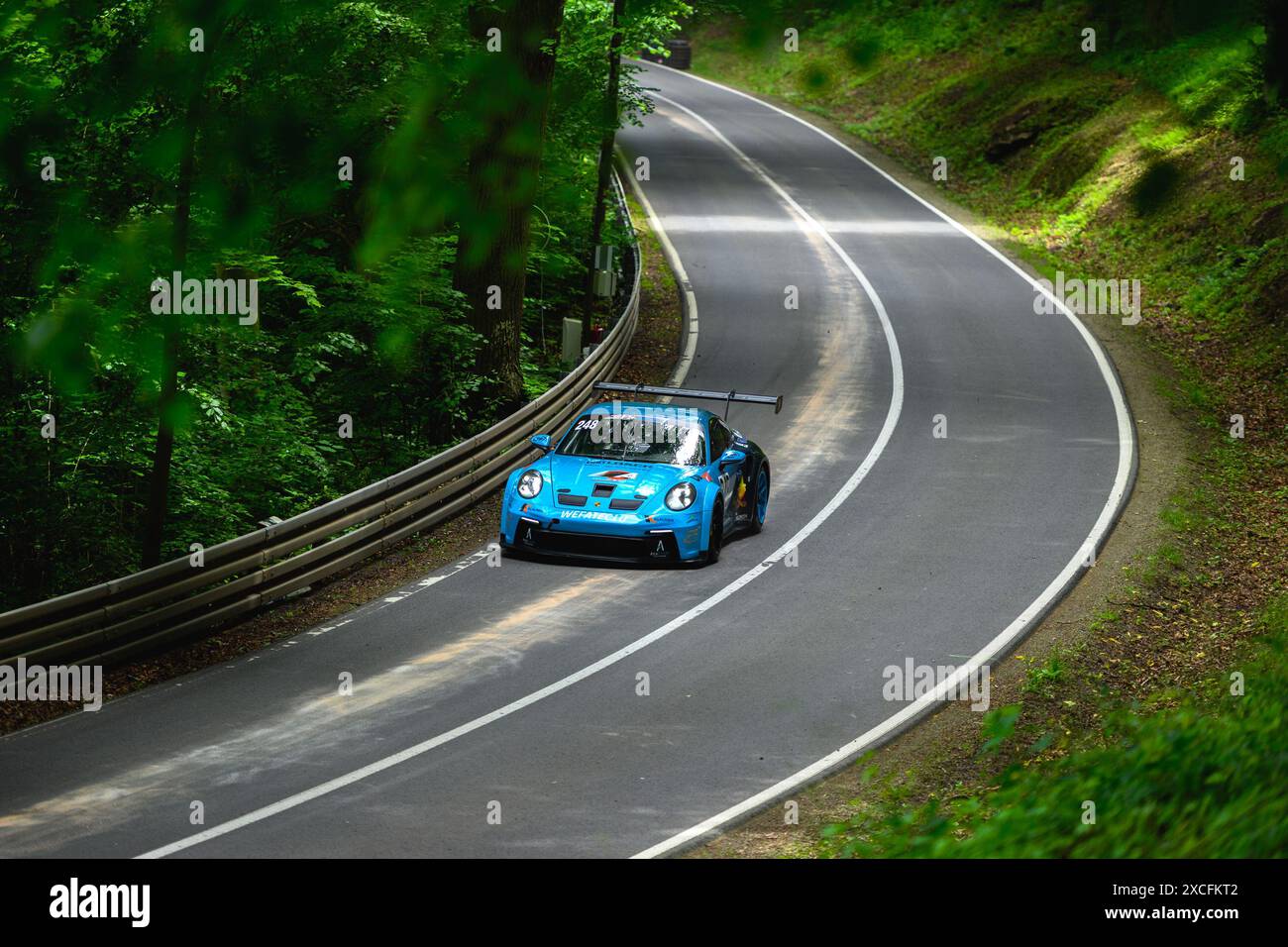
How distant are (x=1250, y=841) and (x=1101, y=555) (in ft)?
36.5

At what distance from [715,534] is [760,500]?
65.1 inches

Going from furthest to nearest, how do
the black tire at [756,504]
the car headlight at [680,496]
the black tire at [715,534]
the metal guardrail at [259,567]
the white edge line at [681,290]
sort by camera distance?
the white edge line at [681,290] → the black tire at [756,504] → the black tire at [715,534] → the car headlight at [680,496] → the metal guardrail at [259,567]

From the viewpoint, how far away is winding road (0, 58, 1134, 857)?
29.9 ft

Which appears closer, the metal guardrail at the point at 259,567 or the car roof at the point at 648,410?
the metal guardrail at the point at 259,567

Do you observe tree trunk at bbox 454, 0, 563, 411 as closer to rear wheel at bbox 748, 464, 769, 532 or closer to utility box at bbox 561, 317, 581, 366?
rear wheel at bbox 748, 464, 769, 532

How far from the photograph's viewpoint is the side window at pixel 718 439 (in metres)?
15.3

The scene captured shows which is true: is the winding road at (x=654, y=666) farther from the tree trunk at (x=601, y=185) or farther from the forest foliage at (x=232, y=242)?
the tree trunk at (x=601, y=185)

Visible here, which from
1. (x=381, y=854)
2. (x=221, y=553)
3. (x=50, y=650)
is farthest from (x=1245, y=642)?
(x=50, y=650)

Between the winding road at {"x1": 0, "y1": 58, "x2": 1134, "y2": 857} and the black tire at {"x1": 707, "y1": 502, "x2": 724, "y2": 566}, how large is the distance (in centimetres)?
16

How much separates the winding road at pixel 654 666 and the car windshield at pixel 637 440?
119 cm

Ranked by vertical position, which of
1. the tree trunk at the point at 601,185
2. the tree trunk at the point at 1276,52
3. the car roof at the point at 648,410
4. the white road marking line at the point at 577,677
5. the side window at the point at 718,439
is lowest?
the white road marking line at the point at 577,677

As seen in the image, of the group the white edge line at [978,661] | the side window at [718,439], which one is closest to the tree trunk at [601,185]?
the side window at [718,439]

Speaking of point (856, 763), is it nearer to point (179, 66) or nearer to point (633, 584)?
point (633, 584)

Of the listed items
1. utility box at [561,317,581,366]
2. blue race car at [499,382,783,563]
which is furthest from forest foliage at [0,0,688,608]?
blue race car at [499,382,783,563]
